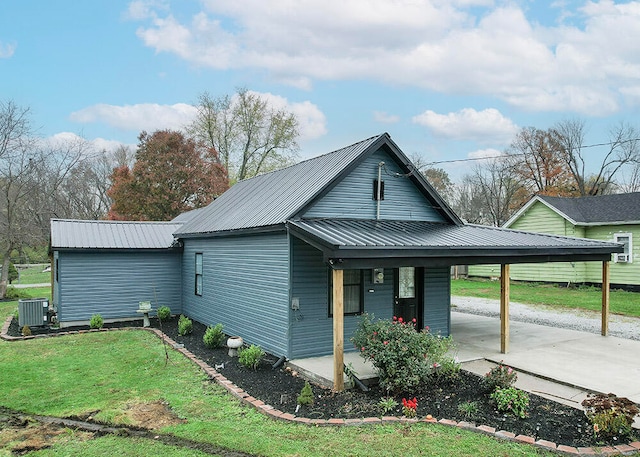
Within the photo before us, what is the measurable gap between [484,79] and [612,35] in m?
5.08

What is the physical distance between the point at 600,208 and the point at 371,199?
1817 centimetres

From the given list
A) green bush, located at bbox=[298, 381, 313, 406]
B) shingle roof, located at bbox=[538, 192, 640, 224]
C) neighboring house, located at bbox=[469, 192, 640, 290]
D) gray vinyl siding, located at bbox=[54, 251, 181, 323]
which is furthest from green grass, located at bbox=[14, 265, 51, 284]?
shingle roof, located at bbox=[538, 192, 640, 224]

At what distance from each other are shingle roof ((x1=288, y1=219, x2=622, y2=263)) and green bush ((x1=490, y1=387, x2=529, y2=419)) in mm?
2664

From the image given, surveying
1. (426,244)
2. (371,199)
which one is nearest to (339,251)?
(426,244)

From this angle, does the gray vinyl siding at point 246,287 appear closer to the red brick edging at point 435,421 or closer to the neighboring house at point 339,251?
the neighboring house at point 339,251

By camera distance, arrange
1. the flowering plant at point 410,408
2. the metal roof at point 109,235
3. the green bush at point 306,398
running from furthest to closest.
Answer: the metal roof at point 109,235, the green bush at point 306,398, the flowering plant at point 410,408

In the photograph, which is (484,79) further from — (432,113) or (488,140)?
(488,140)

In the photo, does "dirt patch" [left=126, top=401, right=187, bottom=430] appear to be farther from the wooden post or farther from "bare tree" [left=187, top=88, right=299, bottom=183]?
"bare tree" [left=187, top=88, right=299, bottom=183]

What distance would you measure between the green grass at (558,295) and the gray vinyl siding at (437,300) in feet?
27.6

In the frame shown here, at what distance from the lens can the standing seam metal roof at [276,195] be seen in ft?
32.0

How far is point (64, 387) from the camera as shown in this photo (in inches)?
297

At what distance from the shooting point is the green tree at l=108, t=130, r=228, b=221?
29.1 m

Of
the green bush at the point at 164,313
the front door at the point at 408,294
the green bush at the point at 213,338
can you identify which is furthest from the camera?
the green bush at the point at 164,313

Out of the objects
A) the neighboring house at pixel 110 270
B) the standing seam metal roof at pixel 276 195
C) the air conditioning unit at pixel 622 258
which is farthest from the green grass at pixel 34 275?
the air conditioning unit at pixel 622 258
